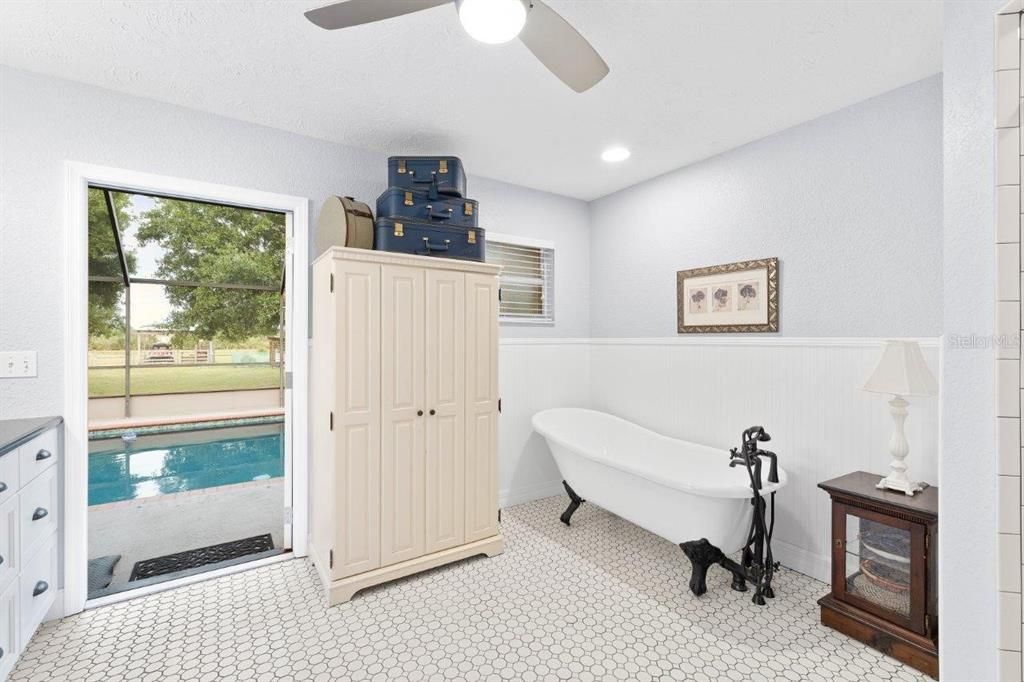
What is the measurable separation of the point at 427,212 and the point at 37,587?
2394mm

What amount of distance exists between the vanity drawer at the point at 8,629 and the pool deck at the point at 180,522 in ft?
2.66

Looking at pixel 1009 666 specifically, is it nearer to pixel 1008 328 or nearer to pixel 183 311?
pixel 1008 328

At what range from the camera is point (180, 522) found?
3.30m

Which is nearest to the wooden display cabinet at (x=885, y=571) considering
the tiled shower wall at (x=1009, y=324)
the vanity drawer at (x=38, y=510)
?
the tiled shower wall at (x=1009, y=324)

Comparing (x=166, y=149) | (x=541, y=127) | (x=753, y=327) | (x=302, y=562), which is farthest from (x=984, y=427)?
(x=166, y=149)

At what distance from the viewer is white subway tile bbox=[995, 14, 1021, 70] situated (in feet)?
2.88

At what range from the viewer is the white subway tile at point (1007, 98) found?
34.5 inches

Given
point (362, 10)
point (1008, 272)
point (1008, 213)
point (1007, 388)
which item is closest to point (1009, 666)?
point (1007, 388)

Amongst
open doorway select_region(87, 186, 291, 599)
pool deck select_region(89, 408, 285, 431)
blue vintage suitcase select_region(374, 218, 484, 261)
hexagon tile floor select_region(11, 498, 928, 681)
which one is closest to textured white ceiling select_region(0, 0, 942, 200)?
blue vintage suitcase select_region(374, 218, 484, 261)

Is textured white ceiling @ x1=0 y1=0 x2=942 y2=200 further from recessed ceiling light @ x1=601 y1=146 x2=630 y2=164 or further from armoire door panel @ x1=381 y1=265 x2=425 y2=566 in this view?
armoire door panel @ x1=381 y1=265 x2=425 y2=566

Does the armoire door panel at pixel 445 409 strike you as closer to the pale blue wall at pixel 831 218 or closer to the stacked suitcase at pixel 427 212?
the stacked suitcase at pixel 427 212

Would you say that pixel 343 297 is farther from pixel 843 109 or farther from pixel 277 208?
pixel 843 109

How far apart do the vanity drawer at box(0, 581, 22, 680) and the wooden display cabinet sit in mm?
3186

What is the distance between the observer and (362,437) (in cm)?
237
